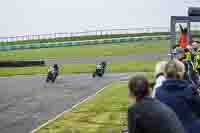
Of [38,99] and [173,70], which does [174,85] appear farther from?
[38,99]

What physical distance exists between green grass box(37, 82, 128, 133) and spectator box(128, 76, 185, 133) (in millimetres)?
7195

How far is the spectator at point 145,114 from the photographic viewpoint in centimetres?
430

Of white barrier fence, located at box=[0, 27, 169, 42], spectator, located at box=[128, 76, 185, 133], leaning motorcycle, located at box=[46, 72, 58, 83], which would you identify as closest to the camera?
spectator, located at box=[128, 76, 185, 133]

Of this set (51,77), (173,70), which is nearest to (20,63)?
(51,77)

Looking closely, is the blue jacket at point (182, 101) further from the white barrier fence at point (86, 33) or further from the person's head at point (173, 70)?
the white barrier fence at point (86, 33)

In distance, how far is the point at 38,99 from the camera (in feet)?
61.0

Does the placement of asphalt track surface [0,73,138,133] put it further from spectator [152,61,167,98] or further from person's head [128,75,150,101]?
person's head [128,75,150,101]

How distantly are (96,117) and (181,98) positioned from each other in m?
8.67

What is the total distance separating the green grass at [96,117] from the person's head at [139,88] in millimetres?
7236

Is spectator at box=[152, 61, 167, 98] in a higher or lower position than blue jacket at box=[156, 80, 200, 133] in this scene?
higher

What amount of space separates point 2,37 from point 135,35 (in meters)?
19.2

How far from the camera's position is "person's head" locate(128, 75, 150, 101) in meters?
4.34

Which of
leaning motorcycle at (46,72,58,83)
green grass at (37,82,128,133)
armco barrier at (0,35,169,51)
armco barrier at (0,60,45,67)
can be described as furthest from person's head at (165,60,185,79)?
armco barrier at (0,35,169,51)

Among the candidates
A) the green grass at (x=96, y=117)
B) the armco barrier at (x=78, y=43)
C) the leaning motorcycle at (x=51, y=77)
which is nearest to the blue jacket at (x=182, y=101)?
the green grass at (x=96, y=117)
